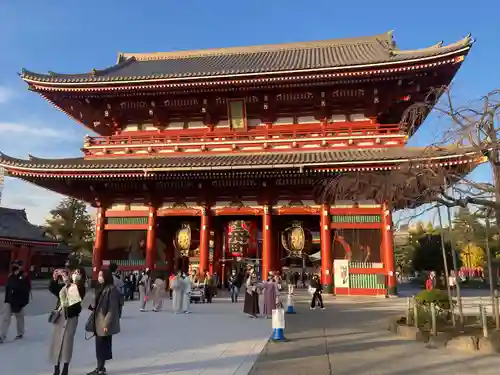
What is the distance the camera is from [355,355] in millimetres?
8242

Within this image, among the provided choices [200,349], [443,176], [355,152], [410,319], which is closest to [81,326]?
[200,349]

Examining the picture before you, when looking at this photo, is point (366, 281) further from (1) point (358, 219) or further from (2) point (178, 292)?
(2) point (178, 292)

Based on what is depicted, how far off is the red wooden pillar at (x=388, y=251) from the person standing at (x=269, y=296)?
26.6ft

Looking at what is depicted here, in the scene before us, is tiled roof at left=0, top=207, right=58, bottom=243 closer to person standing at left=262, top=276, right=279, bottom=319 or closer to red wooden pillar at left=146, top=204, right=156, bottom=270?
red wooden pillar at left=146, top=204, right=156, bottom=270

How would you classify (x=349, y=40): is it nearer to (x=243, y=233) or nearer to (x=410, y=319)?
(x=243, y=233)

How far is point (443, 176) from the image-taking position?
954 centimetres

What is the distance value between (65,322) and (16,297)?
12.9 feet

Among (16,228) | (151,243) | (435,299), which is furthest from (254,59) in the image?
(16,228)

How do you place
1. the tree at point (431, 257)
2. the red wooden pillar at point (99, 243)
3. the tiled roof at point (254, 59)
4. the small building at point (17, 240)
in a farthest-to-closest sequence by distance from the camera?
the tree at point (431, 257)
the small building at point (17, 240)
the red wooden pillar at point (99, 243)
the tiled roof at point (254, 59)

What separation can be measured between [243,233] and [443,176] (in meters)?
14.9

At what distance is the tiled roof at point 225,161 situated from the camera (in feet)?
61.9

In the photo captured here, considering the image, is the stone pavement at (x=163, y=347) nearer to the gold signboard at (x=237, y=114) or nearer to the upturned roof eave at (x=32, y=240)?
the gold signboard at (x=237, y=114)

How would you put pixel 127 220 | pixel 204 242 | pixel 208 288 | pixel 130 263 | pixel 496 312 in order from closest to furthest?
pixel 496 312 < pixel 208 288 < pixel 204 242 < pixel 130 263 < pixel 127 220

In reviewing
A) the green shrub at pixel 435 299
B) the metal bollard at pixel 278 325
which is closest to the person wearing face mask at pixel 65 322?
the metal bollard at pixel 278 325
